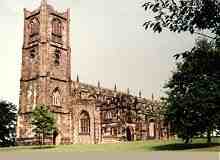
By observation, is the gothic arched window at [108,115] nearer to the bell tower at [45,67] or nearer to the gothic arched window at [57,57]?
the bell tower at [45,67]

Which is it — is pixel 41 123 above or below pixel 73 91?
below

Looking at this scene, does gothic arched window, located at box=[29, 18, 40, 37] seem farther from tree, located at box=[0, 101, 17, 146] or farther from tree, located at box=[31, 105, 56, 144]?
tree, located at box=[31, 105, 56, 144]

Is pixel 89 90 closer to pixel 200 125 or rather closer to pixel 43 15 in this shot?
pixel 43 15

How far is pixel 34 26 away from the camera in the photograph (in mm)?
71125

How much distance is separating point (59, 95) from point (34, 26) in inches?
503

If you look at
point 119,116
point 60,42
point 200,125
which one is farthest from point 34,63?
point 200,125

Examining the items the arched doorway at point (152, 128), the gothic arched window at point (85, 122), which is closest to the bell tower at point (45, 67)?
the gothic arched window at point (85, 122)

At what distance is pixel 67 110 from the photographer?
68.1 m

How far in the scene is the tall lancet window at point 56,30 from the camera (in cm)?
7038

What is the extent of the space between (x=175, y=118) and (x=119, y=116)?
3493cm

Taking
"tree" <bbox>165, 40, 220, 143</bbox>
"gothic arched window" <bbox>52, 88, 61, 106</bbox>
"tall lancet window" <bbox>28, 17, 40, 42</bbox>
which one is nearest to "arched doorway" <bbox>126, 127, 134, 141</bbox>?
"gothic arched window" <bbox>52, 88, 61, 106</bbox>

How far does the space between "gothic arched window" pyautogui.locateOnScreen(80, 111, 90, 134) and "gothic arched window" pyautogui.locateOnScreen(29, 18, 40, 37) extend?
1546cm

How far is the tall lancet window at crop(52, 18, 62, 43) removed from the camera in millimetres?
70375

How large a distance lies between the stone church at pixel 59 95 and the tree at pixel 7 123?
6.84m
